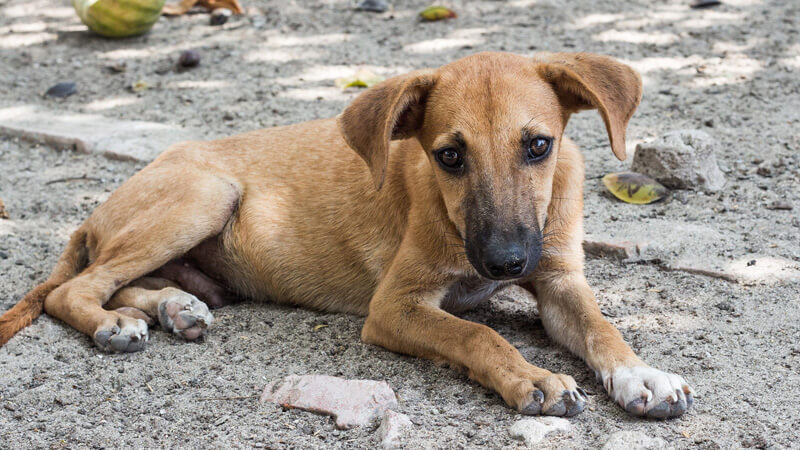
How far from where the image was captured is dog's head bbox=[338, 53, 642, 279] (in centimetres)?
324

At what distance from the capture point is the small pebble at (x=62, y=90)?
7.04 metres

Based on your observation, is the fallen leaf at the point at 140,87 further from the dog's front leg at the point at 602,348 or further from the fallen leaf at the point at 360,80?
the dog's front leg at the point at 602,348

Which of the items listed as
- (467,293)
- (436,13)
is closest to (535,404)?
(467,293)

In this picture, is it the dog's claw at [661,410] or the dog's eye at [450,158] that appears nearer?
the dog's claw at [661,410]

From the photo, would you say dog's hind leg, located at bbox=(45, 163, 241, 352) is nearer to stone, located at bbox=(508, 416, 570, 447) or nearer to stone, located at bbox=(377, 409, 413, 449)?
stone, located at bbox=(377, 409, 413, 449)

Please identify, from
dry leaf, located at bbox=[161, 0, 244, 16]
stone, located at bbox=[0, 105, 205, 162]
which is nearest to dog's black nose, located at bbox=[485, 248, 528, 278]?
stone, located at bbox=[0, 105, 205, 162]

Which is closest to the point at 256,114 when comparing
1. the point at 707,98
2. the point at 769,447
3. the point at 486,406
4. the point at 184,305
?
the point at 184,305

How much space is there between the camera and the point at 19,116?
6.64 metres

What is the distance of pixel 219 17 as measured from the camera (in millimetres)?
8266

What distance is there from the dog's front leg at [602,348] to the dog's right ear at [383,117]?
92 cm

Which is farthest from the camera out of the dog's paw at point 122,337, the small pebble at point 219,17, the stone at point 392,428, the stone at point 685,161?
the small pebble at point 219,17

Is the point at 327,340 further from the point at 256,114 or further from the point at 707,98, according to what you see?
the point at 707,98

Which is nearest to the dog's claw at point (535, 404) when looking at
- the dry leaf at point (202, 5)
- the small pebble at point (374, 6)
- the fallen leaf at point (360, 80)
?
the fallen leaf at point (360, 80)

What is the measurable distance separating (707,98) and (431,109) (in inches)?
135
